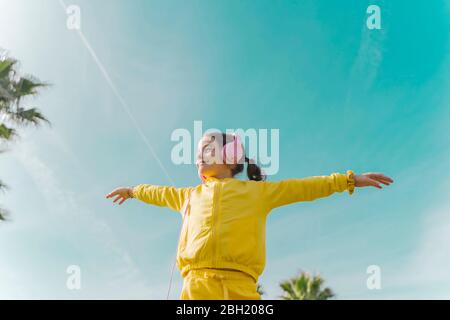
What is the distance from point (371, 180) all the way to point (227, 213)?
957 mm

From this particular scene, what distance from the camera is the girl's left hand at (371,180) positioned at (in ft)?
8.92

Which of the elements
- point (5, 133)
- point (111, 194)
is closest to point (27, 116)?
point (5, 133)

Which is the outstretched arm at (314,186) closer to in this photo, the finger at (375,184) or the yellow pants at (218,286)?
the finger at (375,184)

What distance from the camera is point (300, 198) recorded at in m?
2.85

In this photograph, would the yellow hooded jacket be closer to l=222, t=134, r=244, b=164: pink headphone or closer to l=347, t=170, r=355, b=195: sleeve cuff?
l=347, t=170, r=355, b=195: sleeve cuff

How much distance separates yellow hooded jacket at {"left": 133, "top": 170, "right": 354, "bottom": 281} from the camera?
257cm

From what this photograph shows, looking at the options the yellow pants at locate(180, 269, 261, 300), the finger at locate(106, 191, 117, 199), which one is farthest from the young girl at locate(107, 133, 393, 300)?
the finger at locate(106, 191, 117, 199)

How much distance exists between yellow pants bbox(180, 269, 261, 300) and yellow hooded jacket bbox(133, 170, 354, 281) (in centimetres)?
4

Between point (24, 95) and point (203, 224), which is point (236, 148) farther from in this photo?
point (24, 95)

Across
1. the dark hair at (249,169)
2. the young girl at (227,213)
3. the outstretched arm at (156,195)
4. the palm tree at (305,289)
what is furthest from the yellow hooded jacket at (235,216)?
the palm tree at (305,289)

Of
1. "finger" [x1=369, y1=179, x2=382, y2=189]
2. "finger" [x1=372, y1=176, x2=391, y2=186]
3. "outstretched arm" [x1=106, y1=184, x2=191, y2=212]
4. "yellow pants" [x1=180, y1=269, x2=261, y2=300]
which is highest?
"outstretched arm" [x1=106, y1=184, x2=191, y2=212]

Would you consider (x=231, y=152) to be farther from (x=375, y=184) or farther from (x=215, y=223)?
(x=375, y=184)

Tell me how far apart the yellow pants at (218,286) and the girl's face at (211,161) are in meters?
0.82
